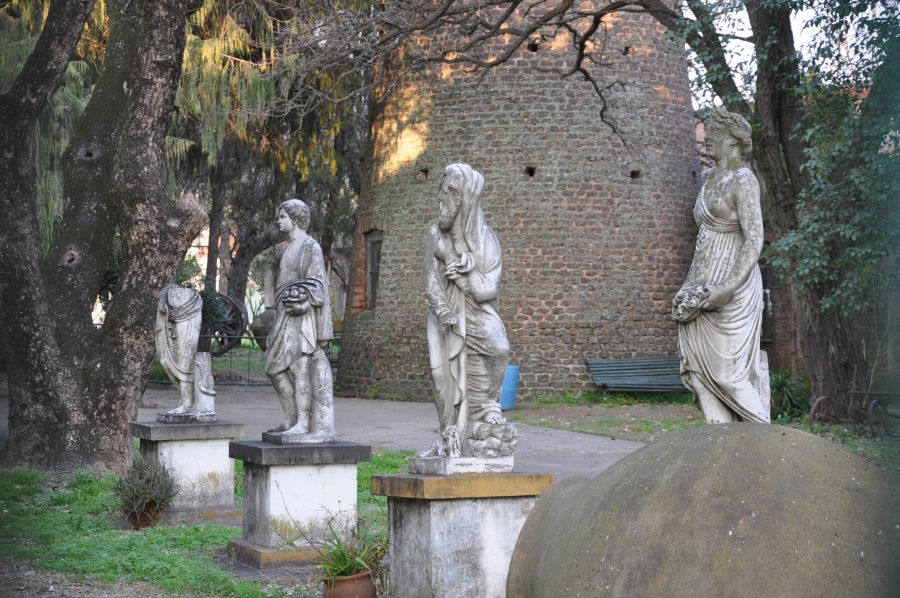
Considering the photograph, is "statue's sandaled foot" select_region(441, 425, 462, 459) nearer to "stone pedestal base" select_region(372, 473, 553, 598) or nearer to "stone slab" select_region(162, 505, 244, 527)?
"stone pedestal base" select_region(372, 473, 553, 598)

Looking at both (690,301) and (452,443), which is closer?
(452,443)

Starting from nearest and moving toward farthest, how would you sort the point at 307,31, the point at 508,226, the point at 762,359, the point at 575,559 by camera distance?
1. the point at 575,559
2. the point at 762,359
3. the point at 307,31
4. the point at 508,226

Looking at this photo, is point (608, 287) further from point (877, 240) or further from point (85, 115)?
point (85, 115)

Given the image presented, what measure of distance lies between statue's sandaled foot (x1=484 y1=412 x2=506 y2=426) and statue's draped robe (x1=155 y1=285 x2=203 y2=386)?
4.68m

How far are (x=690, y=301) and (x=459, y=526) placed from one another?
1884mm

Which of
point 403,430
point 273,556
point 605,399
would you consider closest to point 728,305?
point 273,556

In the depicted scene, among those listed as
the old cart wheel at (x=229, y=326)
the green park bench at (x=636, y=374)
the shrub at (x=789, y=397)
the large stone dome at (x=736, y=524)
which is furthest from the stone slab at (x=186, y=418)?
the old cart wheel at (x=229, y=326)

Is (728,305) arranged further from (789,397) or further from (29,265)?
(789,397)

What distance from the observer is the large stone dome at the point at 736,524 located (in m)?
1.70

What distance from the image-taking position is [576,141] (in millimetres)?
20016

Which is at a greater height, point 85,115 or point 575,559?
point 85,115

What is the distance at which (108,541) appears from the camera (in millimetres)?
8320

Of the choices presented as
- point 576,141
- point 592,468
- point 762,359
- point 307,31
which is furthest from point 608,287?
point 762,359

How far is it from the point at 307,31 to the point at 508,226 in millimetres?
5370
